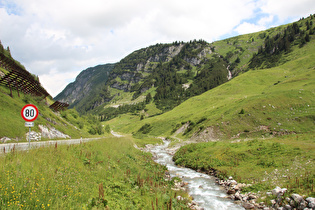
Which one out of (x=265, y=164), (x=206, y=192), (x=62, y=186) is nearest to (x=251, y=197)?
(x=206, y=192)

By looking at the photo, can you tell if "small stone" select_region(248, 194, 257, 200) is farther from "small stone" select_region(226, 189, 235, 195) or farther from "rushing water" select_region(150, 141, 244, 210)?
"small stone" select_region(226, 189, 235, 195)

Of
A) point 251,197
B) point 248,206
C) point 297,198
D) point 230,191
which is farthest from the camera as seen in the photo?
point 230,191

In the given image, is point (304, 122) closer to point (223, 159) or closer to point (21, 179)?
point (223, 159)

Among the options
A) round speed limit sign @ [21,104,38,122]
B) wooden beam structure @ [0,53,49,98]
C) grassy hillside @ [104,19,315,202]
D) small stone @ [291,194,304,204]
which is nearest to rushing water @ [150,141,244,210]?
grassy hillside @ [104,19,315,202]

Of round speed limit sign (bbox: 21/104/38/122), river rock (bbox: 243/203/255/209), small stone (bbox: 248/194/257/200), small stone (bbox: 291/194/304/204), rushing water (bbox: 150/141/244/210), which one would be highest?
round speed limit sign (bbox: 21/104/38/122)

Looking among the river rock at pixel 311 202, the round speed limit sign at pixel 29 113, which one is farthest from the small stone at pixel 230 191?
the round speed limit sign at pixel 29 113

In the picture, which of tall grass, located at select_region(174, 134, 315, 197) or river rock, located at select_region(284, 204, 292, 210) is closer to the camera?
river rock, located at select_region(284, 204, 292, 210)

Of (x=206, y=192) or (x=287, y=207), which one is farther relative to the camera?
(x=206, y=192)

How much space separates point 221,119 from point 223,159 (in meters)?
33.3

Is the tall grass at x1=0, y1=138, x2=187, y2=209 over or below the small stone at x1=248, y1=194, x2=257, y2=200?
over

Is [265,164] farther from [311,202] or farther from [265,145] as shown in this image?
[311,202]

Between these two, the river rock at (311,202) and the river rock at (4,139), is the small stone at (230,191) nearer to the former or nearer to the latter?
the river rock at (311,202)

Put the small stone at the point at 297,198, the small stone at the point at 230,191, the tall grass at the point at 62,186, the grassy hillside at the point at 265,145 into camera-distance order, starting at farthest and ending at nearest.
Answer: the small stone at the point at 230,191 < the grassy hillside at the point at 265,145 < the small stone at the point at 297,198 < the tall grass at the point at 62,186

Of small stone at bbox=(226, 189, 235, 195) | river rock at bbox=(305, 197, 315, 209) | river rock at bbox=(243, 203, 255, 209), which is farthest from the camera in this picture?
small stone at bbox=(226, 189, 235, 195)
